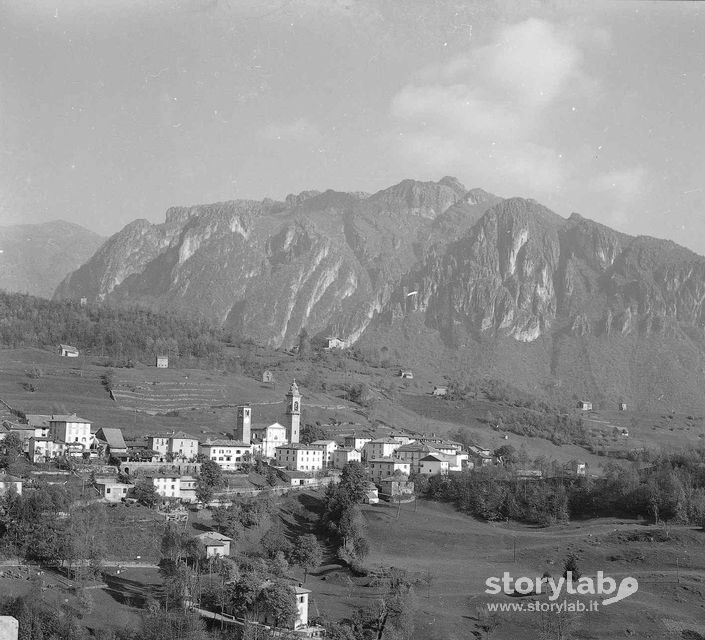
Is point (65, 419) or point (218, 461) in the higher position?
point (65, 419)

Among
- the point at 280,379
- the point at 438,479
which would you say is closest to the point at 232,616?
the point at 438,479

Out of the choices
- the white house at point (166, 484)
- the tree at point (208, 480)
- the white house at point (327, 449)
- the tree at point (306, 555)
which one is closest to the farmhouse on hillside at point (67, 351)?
the white house at point (327, 449)

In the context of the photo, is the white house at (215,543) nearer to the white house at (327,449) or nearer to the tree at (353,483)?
the tree at (353,483)

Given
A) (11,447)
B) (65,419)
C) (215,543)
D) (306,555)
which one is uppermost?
(65,419)

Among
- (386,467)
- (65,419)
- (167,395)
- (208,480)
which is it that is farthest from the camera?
(167,395)

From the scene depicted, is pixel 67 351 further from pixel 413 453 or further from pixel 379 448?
pixel 413 453

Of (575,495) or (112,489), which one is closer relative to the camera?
(112,489)

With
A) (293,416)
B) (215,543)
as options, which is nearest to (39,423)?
(293,416)

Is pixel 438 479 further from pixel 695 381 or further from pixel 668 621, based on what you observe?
pixel 695 381

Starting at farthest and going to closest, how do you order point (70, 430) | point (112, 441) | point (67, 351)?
point (67, 351), point (112, 441), point (70, 430)
